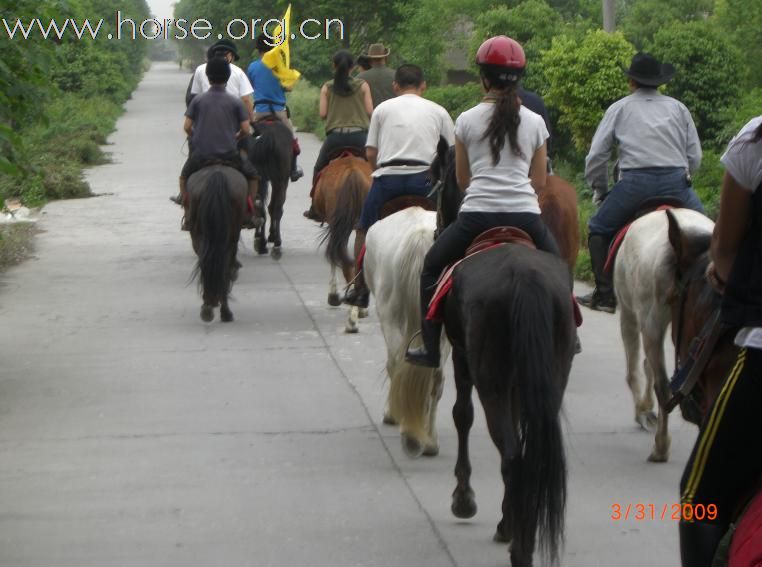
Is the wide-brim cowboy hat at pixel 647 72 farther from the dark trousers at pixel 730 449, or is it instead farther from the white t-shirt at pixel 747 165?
the dark trousers at pixel 730 449

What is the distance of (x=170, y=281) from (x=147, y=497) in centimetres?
Result: 814

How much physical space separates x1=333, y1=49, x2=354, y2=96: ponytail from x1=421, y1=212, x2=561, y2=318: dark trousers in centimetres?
641

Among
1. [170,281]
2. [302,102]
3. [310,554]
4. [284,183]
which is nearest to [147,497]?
[310,554]

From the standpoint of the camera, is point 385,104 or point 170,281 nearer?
point 385,104

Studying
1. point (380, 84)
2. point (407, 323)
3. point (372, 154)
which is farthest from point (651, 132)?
point (380, 84)

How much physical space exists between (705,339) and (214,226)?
804 centimetres

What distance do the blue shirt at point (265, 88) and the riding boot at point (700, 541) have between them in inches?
486

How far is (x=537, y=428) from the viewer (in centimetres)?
535

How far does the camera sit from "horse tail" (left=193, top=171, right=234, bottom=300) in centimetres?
1187

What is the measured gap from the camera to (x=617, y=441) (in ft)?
26.8

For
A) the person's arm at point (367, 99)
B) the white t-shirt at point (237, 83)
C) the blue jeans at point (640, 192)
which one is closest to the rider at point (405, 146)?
the blue jeans at point (640, 192)

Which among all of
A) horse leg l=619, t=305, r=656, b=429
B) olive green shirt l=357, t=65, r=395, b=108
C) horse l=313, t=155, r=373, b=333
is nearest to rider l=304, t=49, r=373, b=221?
olive green shirt l=357, t=65, r=395, b=108

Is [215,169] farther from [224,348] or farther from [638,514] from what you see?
[638,514]

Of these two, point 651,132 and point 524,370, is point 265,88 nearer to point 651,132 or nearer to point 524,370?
point 651,132
